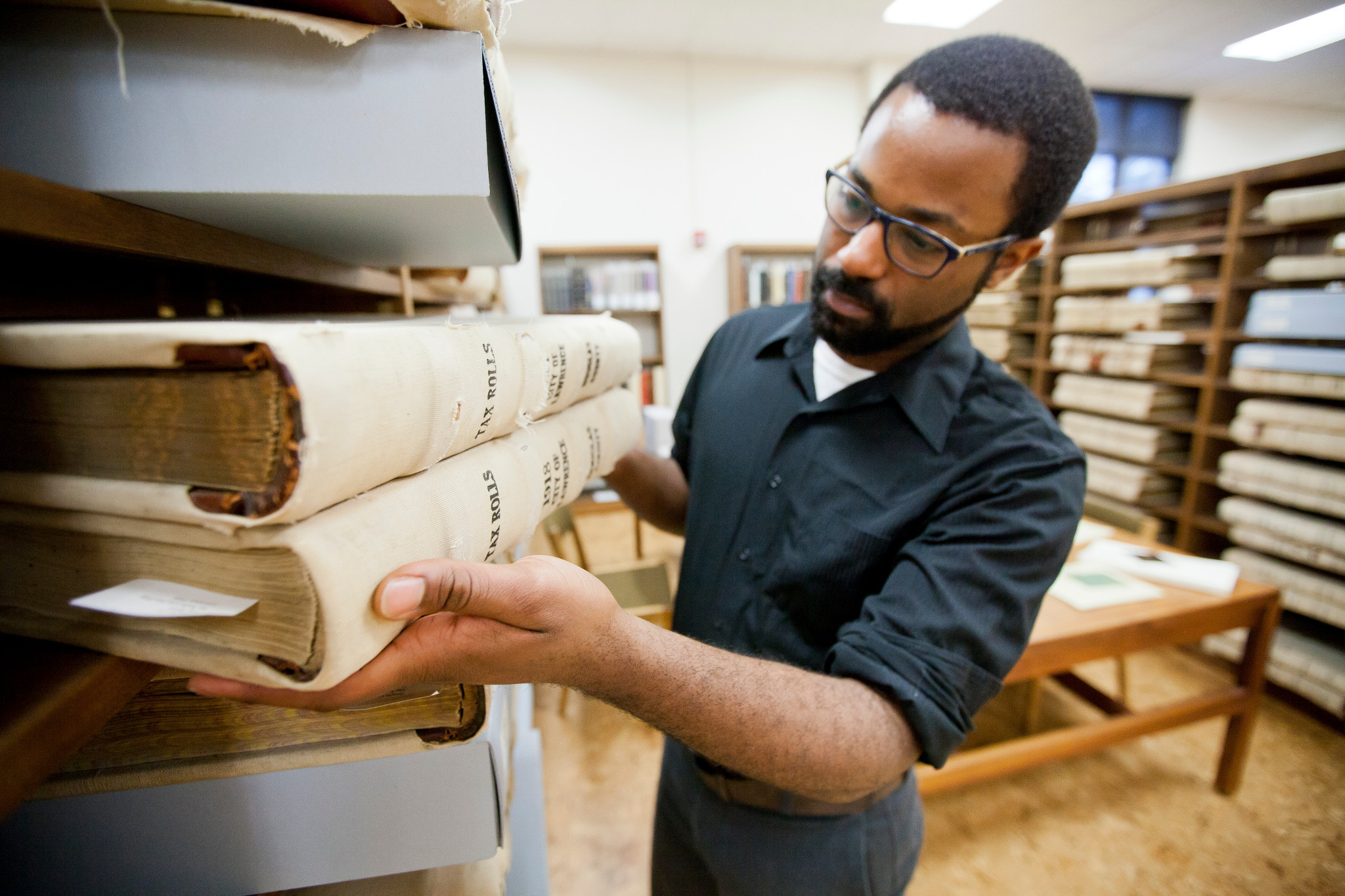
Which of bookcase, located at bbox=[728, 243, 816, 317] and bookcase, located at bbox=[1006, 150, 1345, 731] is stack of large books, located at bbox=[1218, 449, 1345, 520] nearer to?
bookcase, located at bbox=[1006, 150, 1345, 731]

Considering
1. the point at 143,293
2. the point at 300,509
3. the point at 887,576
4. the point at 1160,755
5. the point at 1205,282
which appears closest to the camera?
the point at 300,509

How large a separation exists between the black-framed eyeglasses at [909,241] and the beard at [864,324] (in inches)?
2.2

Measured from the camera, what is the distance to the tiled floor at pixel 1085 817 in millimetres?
1654

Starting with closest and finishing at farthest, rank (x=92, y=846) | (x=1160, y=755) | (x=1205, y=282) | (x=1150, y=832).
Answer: (x=92, y=846) → (x=1150, y=832) → (x=1160, y=755) → (x=1205, y=282)

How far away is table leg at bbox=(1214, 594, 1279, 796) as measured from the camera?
1790 mm

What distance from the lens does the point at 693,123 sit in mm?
3904

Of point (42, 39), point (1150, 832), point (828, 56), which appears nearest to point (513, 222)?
point (42, 39)

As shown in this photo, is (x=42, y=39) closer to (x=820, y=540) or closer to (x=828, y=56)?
(x=820, y=540)

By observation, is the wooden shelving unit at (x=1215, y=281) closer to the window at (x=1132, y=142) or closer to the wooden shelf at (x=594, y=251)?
the window at (x=1132, y=142)

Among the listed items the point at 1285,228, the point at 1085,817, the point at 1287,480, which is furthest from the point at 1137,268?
the point at 1085,817

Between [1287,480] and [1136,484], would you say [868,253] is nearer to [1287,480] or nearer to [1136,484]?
[1287,480]

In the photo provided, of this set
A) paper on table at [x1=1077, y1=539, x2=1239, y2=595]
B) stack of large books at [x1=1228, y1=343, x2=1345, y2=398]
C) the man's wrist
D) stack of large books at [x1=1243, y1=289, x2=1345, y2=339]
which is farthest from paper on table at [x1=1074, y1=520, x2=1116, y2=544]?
the man's wrist

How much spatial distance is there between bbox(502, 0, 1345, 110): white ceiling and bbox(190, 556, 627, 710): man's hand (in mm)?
3663

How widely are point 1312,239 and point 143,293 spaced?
368cm
